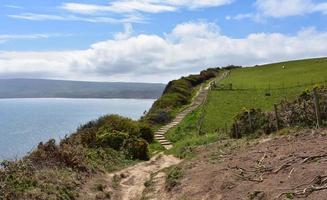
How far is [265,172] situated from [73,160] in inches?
430

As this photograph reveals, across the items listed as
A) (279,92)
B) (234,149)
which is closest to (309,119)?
(234,149)

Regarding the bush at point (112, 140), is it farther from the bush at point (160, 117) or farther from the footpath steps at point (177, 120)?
the bush at point (160, 117)

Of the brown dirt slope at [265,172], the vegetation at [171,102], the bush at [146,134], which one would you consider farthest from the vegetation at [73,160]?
the vegetation at [171,102]

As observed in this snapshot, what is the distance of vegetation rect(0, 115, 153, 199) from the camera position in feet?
61.1

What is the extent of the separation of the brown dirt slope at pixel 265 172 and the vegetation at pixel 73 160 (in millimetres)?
4469

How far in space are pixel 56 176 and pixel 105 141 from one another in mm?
12751

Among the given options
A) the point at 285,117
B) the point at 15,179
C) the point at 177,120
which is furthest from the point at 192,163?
the point at 177,120

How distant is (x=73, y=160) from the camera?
25.1m

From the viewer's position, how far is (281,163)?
57.4 ft

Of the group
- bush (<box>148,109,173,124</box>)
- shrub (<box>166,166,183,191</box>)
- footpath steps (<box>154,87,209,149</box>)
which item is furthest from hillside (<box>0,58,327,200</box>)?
bush (<box>148,109,173,124</box>)

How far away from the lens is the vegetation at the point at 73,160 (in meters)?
18.6

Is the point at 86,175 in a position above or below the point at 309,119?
below

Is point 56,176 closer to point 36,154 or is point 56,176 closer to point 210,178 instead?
point 36,154

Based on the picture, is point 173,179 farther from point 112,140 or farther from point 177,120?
point 177,120
